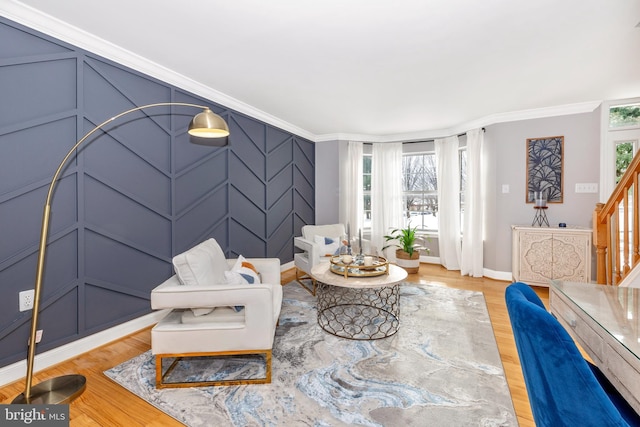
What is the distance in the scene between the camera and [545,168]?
13.1 ft

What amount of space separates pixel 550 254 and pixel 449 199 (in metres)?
1.61

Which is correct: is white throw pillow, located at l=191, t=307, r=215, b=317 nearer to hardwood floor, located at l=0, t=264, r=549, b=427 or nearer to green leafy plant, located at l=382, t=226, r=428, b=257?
hardwood floor, located at l=0, t=264, r=549, b=427

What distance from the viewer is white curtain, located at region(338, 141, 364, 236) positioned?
5371mm

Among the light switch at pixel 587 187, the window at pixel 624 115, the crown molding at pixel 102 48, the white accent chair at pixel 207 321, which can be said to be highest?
the crown molding at pixel 102 48

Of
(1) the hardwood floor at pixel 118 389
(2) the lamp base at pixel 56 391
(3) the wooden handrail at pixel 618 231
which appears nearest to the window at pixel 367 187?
(1) the hardwood floor at pixel 118 389

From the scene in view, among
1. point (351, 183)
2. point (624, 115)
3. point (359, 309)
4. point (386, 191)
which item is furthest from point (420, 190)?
point (359, 309)

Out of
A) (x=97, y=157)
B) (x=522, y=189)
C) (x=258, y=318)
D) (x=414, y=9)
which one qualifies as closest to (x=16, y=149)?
(x=97, y=157)

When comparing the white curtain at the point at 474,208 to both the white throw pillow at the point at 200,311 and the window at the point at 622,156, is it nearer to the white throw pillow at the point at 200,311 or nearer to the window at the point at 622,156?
the window at the point at 622,156

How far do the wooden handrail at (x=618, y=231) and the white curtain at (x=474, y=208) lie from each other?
1589mm

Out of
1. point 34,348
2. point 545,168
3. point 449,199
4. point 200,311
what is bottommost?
point 34,348

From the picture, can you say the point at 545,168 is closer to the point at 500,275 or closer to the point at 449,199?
the point at 449,199

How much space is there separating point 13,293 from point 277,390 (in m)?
1.81

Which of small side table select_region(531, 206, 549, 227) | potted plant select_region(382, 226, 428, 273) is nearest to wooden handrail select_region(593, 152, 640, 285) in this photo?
small side table select_region(531, 206, 549, 227)

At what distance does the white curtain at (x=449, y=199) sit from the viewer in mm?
4827
